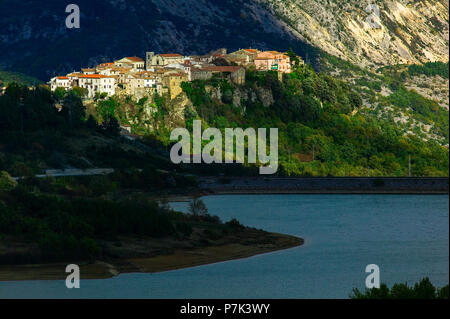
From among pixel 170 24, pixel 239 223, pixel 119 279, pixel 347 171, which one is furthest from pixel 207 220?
pixel 170 24

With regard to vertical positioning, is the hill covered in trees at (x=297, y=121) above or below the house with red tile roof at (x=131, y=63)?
below

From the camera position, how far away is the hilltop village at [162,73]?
88.1 m

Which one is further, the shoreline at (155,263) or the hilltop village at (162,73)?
the hilltop village at (162,73)

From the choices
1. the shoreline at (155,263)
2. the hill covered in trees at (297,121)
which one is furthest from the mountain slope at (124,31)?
the shoreline at (155,263)

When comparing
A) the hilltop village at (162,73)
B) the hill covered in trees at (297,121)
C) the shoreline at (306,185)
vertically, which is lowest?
the shoreline at (306,185)

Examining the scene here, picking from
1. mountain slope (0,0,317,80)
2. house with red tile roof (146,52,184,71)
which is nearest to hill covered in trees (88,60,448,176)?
house with red tile roof (146,52,184,71)

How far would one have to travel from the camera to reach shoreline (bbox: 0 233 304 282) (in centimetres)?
4009

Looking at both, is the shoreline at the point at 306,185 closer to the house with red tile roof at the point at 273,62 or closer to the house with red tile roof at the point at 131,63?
the house with red tile roof at the point at 273,62

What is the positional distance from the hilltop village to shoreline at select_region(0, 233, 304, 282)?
40.3 meters

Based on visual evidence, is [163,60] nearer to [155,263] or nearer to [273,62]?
[273,62]

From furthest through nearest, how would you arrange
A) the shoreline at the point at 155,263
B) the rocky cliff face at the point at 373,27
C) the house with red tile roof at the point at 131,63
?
the rocky cliff face at the point at 373,27 < the house with red tile roof at the point at 131,63 < the shoreline at the point at 155,263

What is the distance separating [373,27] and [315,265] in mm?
138896

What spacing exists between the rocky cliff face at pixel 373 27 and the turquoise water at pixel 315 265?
9627cm

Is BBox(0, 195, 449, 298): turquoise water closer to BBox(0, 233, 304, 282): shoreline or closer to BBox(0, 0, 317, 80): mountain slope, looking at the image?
BBox(0, 233, 304, 282): shoreline
